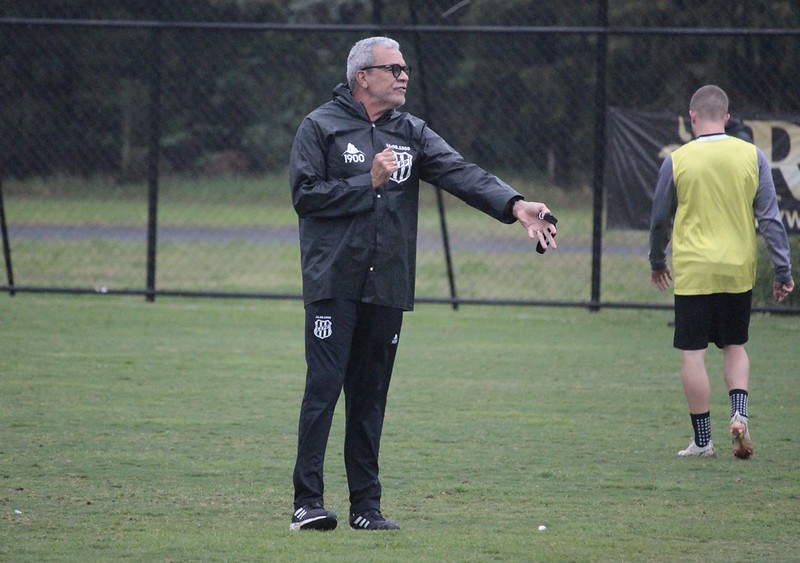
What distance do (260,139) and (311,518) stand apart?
11.6 meters

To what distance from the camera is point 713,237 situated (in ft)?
21.0

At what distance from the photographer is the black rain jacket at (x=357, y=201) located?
184 inches

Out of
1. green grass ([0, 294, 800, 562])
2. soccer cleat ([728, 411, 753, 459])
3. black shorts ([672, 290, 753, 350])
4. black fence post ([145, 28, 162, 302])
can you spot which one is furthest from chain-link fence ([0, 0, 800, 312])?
soccer cleat ([728, 411, 753, 459])

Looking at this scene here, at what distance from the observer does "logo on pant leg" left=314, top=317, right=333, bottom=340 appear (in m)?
4.75

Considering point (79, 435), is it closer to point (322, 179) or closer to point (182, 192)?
point (322, 179)

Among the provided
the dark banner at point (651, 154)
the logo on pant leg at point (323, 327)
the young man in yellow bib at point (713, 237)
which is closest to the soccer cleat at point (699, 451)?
the young man in yellow bib at point (713, 237)

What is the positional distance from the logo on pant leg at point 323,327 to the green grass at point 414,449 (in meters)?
0.76

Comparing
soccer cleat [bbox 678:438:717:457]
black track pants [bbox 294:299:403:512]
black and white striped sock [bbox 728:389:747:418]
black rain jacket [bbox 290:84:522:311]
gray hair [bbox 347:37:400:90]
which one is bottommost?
soccer cleat [bbox 678:438:717:457]

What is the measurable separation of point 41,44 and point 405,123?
575 inches

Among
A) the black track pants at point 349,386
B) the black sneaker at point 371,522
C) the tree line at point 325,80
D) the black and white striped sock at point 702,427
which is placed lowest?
the black sneaker at point 371,522

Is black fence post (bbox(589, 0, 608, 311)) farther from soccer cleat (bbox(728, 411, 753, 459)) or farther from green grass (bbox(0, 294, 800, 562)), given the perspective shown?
soccer cleat (bbox(728, 411, 753, 459))

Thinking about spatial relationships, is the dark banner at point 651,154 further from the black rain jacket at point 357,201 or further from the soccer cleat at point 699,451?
the black rain jacket at point 357,201

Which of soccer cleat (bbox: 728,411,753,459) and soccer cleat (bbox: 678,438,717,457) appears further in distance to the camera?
soccer cleat (bbox: 678,438,717,457)

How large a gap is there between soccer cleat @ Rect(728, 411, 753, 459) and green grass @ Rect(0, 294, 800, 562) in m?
0.07
